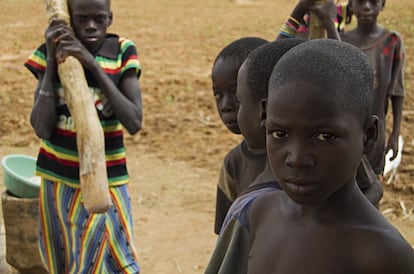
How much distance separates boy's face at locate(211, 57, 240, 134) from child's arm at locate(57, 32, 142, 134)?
2.32 feet

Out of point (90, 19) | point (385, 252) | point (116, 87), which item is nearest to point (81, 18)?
point (90, 19)

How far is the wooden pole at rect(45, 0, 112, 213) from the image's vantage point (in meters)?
2.95

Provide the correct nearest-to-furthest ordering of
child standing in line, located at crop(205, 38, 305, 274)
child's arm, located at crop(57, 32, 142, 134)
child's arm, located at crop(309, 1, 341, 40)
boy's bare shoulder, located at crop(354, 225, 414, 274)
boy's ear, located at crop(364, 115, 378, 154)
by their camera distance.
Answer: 1. boy's bare shoulder, located at crop(354, 225, 414, 274)
2. boy's ear, located at crop(364, 115, 378, 154)
3. child standing in line, located at crop(205, 38, 305, 274)
4. child's arm, located at crop(309, 1, 341, 40)
5. child's arm, located at crop(57, 32, 142, 134)

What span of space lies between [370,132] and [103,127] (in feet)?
5.74

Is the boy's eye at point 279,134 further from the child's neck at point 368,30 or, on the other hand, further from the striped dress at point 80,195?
the child's neck at point 368,30

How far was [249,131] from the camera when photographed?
83.0 inches

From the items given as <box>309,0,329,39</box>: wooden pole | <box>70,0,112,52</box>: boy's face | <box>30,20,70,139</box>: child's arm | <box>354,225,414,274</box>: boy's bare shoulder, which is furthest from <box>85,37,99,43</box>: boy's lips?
<box>354,225,414,274</box>: boy's bare shoulder

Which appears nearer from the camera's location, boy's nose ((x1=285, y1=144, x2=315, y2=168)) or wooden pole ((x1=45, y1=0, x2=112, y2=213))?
boy's nose ((x1=285, y1=144, x2=315, y2=168))

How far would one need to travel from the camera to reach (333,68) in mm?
1571

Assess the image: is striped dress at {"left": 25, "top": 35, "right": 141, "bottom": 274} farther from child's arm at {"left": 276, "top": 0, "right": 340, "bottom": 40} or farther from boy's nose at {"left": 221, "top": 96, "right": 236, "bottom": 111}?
boy's nose at {"left": 221, "top": 96, "right": 236, "bottom": 111}

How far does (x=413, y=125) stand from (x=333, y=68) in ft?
19.3

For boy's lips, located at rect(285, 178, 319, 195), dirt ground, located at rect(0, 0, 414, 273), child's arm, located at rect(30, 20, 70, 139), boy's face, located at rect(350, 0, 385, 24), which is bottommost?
dirt ground, located at rect(0, 0, 414, 273)

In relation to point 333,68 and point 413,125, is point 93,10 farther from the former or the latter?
point 413,125

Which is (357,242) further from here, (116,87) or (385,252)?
(116,87)
